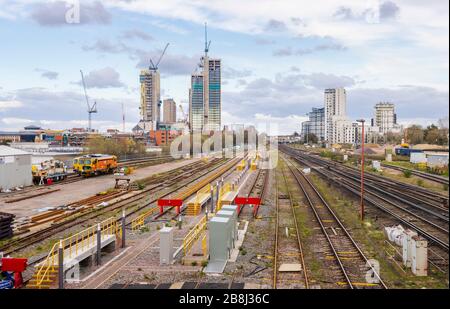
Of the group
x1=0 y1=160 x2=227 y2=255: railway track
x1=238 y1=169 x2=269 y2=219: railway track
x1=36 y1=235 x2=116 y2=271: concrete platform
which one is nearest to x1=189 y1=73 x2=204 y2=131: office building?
x1=238 y1=169 x2=269 y2=219: railway track

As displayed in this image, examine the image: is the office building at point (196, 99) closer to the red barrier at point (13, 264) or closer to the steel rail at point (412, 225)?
the steel rail at point (412, 225)

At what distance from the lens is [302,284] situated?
31.3ft

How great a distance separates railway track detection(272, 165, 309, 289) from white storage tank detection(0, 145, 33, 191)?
691 inches

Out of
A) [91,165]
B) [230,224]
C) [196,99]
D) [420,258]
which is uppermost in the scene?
[196,99]

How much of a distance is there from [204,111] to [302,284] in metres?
132

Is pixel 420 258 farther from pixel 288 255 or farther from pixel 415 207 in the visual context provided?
pixel 415 207

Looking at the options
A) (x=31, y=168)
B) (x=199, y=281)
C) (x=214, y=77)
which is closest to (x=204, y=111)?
(x=214, y=77)

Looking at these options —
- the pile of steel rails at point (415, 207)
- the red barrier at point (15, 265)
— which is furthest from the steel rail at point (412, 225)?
the red barrier at point (15, 265)

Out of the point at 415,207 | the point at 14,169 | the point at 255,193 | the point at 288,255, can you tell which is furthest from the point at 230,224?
the point at 14,169

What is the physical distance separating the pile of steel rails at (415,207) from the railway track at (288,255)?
3600 mm

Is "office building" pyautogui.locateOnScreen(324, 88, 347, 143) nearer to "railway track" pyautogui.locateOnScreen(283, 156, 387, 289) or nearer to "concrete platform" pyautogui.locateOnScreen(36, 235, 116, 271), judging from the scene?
"railway track" pyautogui.locateOnScreen(283, 156, 387, 289)

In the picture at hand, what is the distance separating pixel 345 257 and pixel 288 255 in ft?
5.11

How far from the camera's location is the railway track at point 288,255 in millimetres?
9766

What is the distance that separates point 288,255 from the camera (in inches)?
472
